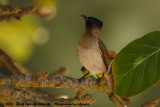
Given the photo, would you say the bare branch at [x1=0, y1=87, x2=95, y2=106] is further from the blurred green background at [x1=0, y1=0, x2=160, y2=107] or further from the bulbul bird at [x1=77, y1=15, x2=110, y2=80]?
the blurred green background at [x1=0, y1=0, x2=160, y2=107]

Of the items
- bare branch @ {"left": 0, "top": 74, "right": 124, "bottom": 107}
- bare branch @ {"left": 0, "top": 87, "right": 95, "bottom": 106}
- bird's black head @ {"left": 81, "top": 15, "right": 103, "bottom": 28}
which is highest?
bird's black head @ {"left": 81, "top": 15, "right": 103, "bottom": 28}

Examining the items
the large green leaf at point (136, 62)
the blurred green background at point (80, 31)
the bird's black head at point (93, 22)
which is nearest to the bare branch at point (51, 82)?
the large green leaf at point (136, 62)

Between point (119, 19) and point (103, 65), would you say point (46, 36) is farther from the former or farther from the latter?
point (103, 65)

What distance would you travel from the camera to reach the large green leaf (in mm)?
670

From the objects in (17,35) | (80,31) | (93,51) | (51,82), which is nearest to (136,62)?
(51,82)

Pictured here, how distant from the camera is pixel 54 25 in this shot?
1.91m

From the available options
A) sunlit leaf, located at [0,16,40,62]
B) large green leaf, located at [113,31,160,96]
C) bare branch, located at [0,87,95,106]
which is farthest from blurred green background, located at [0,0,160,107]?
large green leaf, located at [113,31,160,96]

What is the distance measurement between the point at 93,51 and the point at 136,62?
38 cm

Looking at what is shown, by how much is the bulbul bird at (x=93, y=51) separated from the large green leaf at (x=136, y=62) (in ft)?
1.17

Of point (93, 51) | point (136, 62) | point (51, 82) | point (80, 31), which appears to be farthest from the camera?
point (80, 31)

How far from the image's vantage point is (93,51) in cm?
106

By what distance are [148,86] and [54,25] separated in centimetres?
133

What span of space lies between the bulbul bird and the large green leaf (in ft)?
1.17

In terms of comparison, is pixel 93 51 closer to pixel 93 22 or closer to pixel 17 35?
pixel 93 22
